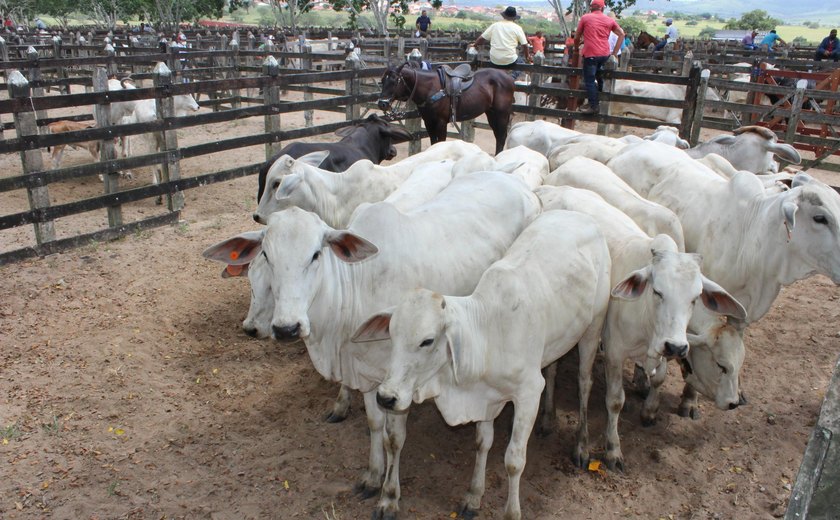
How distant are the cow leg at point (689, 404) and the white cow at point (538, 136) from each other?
3.85 metres

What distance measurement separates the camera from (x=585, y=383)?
4562 millimetres

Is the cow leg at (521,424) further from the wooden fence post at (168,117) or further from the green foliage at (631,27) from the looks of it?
the green foliage at (631,27)

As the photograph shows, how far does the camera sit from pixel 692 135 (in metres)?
10.5

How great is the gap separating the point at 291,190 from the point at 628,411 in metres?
3.18

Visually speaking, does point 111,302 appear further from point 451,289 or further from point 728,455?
point 728,455

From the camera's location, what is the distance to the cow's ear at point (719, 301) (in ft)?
13.4

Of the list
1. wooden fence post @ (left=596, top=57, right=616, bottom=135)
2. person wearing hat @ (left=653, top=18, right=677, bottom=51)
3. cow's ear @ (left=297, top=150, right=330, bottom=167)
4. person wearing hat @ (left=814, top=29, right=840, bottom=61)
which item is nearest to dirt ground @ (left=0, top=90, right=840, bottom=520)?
cow's ear @ (left=297, top=150, right=330, bottom=167)

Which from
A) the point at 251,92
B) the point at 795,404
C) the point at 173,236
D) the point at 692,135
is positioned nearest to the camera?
the point at 795,404

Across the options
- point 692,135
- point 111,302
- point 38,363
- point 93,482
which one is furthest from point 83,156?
point 692,135

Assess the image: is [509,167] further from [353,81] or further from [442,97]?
[353,81]

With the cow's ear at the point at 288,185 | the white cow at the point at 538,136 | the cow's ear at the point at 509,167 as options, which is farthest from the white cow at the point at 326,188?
the white cow at the point at 538,136

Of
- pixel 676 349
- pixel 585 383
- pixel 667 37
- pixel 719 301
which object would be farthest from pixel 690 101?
pixel 667 37

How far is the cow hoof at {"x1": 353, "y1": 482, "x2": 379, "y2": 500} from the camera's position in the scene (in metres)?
4.08

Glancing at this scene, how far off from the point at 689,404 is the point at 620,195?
1.69 meters
